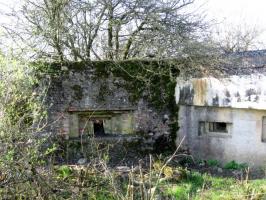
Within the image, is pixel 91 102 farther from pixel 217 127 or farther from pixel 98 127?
pixel 217 127

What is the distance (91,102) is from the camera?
10.5 meters

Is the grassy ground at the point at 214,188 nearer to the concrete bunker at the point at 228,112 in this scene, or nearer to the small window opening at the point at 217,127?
the concrete bunker at the point at 228,112

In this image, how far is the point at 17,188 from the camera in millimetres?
5773

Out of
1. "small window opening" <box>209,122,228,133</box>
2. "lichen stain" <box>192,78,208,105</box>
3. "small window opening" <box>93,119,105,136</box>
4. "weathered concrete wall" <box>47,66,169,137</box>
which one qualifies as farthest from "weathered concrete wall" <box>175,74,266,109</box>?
"small window opening" <box>93,119,105,136</box>

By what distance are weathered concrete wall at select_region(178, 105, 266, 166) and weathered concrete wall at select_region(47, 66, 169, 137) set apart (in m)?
0.61

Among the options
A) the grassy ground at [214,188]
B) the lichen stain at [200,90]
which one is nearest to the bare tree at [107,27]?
the lichen stain at [200,90]

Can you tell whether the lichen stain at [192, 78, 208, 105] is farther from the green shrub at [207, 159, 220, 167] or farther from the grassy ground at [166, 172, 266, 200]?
the grassy ground at [166, 172, 266, 200]

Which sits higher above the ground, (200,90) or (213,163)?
(200,90)

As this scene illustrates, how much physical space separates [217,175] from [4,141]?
4.94 meters

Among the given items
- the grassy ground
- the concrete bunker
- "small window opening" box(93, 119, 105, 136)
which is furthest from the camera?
"small window opening" box(93, 119, 105, 136)

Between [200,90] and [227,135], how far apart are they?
1.19 meters

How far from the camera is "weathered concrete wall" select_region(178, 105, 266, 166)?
9812 mm

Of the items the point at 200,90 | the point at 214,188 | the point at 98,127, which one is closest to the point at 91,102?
the point at 98,127

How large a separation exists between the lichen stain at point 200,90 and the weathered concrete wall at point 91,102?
34.9 inches
